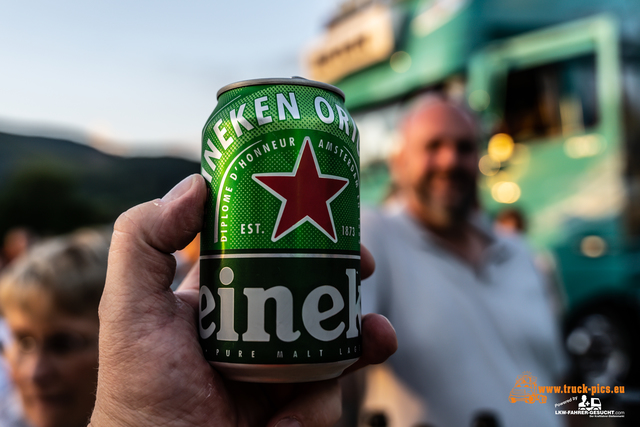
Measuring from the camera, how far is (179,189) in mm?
1228

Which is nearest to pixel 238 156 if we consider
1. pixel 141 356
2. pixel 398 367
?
pixel 141 356

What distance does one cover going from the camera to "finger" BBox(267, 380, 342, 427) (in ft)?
4.08

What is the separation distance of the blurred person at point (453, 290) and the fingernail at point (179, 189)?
89 centimetres

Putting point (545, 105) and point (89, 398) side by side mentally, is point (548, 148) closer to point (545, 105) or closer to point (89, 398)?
point (545, 105)

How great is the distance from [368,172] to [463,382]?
4.21 metres

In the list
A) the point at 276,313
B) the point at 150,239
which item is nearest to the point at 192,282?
the point at 150,239

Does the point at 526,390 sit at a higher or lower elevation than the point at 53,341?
lower

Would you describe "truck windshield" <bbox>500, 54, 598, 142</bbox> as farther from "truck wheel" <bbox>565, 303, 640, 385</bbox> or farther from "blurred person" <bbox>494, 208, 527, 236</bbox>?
"truck wheel" <bbox>565, 303, 640, 385</bbox>

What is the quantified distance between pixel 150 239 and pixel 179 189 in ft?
0.45

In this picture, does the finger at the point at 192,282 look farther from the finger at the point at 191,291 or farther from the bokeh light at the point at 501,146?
the bokeh light at the point at 501,146

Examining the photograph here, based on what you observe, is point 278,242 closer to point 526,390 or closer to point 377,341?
point 377,341

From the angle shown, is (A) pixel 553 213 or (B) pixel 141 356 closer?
(B) pixel 141 356

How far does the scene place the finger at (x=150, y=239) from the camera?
3.85 feet

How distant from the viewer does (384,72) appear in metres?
5.94
